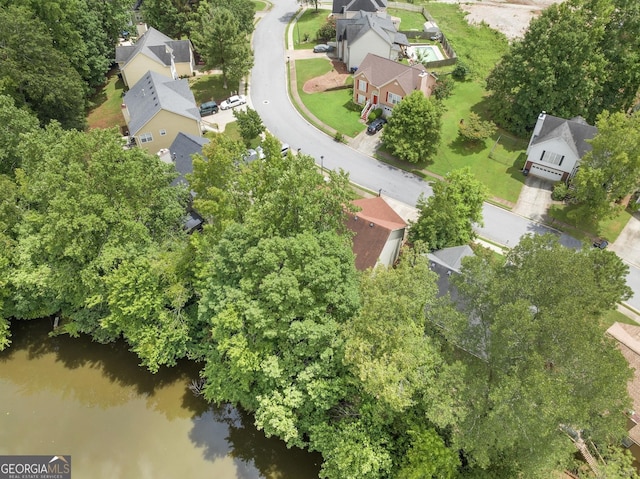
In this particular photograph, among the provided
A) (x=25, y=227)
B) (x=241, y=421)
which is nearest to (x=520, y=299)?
(x=241, y=421)

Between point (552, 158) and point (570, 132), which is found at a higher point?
point (570, 132)

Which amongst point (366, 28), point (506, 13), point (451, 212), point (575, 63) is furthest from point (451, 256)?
point (506, 13)

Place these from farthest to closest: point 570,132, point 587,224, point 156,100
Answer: point 156,100 → point 570,132 → point 587,224

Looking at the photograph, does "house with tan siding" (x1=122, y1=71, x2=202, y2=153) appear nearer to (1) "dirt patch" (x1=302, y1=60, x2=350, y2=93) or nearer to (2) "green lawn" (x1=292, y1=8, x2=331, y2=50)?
(1) "dirt patch" (x1=302, y1=60, x2=350, y2=93)

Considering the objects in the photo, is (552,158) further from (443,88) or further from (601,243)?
(443,88)

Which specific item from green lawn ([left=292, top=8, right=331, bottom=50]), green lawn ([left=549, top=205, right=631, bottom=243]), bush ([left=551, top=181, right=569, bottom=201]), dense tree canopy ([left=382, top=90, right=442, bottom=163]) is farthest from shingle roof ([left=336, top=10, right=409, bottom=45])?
green lawn ([left=549, top=205, right=631, bottom=243])

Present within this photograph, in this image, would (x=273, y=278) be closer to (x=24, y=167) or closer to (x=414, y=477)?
(x=414, y=477)
